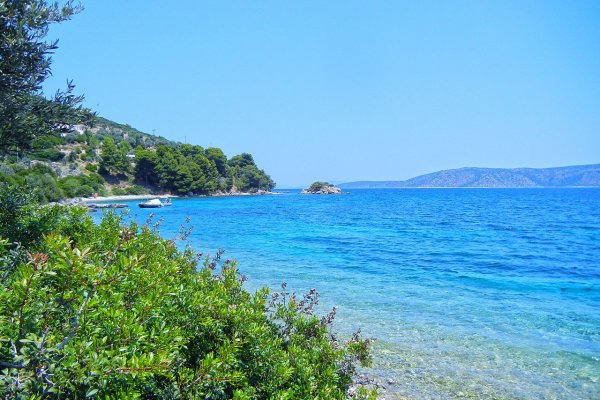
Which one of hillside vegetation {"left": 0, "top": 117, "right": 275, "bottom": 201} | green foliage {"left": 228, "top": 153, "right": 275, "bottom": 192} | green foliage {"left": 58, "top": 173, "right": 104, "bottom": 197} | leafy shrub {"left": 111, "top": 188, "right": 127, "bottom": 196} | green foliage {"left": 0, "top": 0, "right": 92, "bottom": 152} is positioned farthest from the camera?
green foliage {"left": 228, "top": 153, "right": 275, "bottom": 192}

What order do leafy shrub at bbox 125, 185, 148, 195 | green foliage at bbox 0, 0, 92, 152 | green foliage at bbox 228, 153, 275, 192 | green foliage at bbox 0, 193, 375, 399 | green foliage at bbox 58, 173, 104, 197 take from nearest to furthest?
1. green foliage at bbox 0, 193, 375, 399
2. green foliage at bbox 0, 0, 92, 152
3. green foliage at bbox 58, 173, 104, 197
4. leafy shrub at bbox 125, 185, 148, 195
5. green foliage at bbox 228, 153, 275, 192

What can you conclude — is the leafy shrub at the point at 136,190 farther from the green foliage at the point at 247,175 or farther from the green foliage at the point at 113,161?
the green foliage at the point at 247,175

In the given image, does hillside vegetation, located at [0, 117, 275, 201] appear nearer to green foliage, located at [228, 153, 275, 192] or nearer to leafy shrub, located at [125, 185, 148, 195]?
leafy shrub, located at [125, 185, 148, 195]

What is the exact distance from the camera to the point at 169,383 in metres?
3.26

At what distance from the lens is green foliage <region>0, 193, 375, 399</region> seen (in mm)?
2463

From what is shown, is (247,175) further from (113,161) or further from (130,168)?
(113,161)

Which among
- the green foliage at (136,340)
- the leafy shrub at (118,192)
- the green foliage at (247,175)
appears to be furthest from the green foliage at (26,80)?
the green foliage at (247,175)

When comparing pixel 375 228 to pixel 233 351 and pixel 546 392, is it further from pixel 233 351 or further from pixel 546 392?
pixel 233 351

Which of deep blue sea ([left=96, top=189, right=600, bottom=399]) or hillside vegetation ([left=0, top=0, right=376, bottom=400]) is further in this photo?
deep blue sea ([left=96, top=189, right=600, bottom=399])

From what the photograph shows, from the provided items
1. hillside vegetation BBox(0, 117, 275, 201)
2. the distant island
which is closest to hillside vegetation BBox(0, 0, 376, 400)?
hillside vegetation BBox(0, 117, 275, 201)

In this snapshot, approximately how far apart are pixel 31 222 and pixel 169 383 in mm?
5654

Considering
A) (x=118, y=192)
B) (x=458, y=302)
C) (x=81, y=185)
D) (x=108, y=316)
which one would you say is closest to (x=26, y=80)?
(x=108, y=316)

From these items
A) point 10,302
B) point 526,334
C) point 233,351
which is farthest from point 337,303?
point 10,302

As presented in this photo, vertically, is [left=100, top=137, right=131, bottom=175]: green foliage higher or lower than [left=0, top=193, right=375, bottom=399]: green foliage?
higher
